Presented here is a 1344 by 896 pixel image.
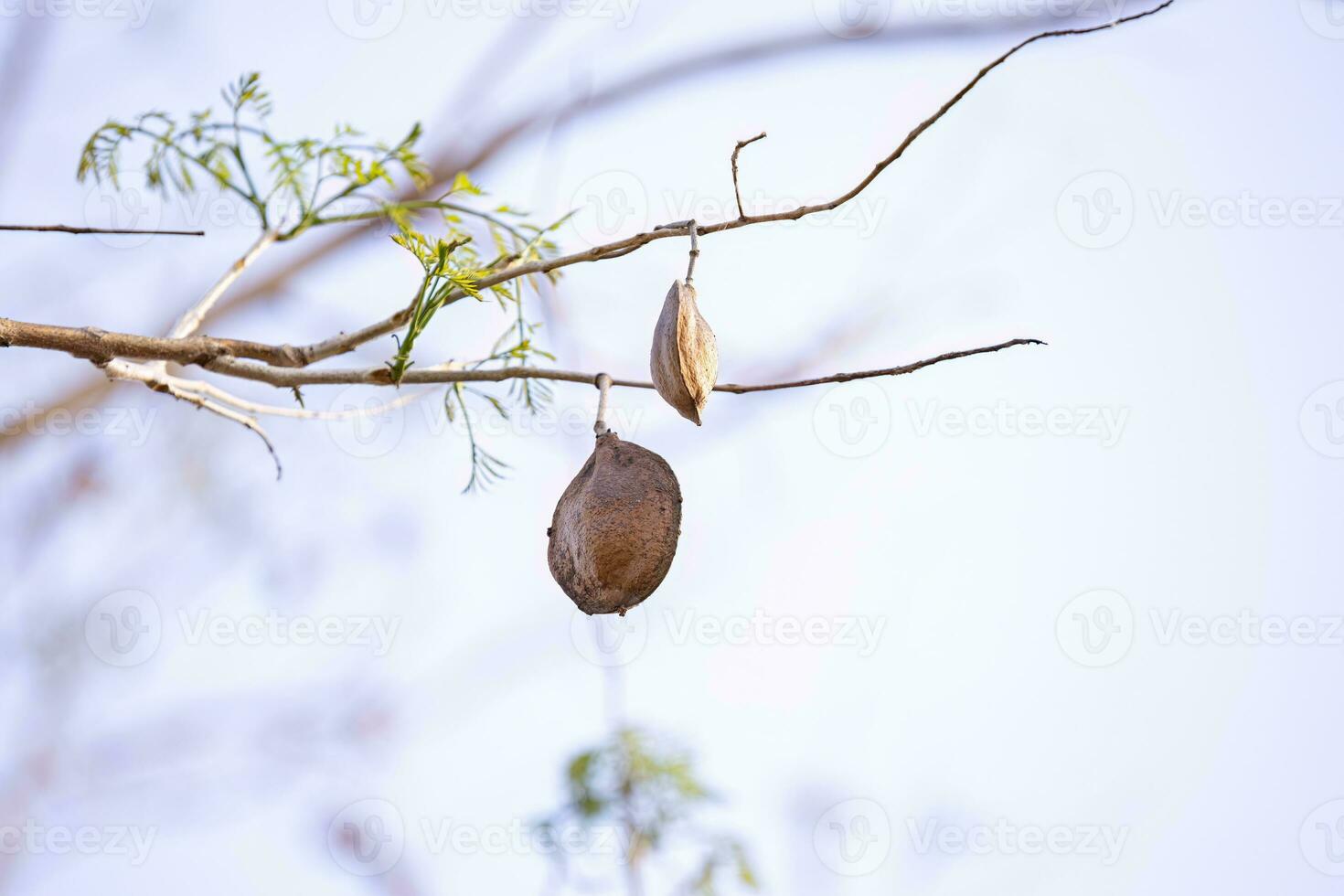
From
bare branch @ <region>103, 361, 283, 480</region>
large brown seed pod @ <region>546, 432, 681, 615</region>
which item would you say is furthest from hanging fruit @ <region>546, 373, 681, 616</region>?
bare branch @ <region>103, 361, 283, 480</region>

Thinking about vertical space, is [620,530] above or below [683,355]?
below

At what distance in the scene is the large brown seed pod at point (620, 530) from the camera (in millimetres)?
1335

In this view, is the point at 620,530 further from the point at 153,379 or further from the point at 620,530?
the point at 153,379

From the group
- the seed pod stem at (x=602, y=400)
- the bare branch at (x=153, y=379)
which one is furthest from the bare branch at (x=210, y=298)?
the seed pod stem at (x=602, y=400)

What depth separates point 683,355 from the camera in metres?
1.28

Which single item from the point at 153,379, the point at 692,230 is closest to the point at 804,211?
the point at 692,230

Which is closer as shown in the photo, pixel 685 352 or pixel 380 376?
pixel 685 352

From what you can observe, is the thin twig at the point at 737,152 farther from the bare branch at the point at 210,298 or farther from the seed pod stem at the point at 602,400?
the bare branch at the point at 210,298

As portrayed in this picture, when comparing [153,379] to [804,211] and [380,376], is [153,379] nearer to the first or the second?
[380,376]

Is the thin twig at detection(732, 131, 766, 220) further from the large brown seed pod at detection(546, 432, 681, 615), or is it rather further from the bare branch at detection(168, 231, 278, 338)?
the bare branch at detection(168, 231, 278, 338)

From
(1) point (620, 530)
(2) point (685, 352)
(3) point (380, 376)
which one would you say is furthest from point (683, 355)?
(3) point (380, 376)

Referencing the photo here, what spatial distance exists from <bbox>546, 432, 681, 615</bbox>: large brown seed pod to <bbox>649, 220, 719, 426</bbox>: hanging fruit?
91 mm

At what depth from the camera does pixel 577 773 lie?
325 centimetres

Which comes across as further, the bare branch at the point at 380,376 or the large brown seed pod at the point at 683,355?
the bare branch at the point at 380,376
